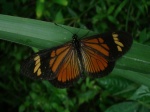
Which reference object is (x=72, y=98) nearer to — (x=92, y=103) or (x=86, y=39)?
(x=92, y=103)

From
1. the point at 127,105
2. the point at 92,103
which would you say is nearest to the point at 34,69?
the point at 127,105

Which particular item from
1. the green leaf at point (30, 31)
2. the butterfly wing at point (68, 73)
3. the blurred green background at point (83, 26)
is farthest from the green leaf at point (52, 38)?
the blurred green background at point (83, 26)

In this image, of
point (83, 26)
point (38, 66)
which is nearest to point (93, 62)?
point (38, 66)

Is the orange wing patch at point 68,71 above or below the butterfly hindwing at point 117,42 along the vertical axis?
below

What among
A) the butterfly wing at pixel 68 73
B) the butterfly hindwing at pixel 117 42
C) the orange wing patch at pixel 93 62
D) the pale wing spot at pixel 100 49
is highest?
the butterfly hindwing at pixel 117 42

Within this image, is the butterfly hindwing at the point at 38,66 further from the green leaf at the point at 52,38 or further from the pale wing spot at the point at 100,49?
the pale wing spot at the point at 100,49

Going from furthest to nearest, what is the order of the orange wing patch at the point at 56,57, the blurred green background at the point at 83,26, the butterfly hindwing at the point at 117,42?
the blurred green background at the point at 83,26, the orange wing patch at the point at 56,57, the butterfly hindwing at the point at 117,42

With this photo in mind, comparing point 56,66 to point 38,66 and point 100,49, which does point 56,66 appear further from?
point 100,49
